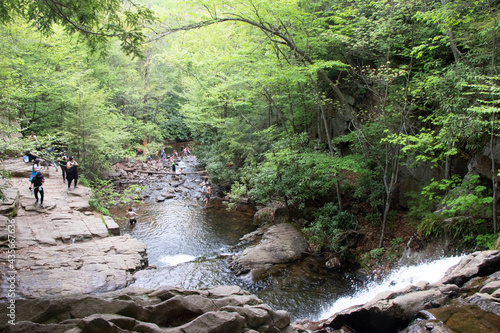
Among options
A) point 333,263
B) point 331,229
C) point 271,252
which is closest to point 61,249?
point 271,252

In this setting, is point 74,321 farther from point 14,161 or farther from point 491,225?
point 14,161

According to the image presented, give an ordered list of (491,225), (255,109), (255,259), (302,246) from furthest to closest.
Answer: (255,109)
(302,246)
(255,259)
(491,225)

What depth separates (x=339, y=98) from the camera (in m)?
12.8

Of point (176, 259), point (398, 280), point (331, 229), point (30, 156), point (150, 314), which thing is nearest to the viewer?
point (150, 314)

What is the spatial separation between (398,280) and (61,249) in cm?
996

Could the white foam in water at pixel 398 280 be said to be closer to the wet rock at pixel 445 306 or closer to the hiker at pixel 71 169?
the wet rock at pixel 445 306

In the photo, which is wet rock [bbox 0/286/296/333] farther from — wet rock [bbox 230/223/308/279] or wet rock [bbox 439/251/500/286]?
wet rock [bbox 230/223/308/279]

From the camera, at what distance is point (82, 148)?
53.8 ft

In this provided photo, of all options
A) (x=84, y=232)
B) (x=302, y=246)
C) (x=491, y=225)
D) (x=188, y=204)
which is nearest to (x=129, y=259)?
(x=84, y=232)

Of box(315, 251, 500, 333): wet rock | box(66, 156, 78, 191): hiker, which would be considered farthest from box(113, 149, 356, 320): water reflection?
box(66, 156, 78, 191): hiker

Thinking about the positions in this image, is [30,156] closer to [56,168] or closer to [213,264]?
[56,168]

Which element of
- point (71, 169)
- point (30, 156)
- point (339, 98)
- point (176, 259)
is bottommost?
point (176, 259)

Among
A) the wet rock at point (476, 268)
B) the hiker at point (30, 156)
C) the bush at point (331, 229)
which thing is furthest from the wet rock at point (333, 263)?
the hiker at point (30, 156)

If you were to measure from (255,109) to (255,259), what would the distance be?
11.0 metres
